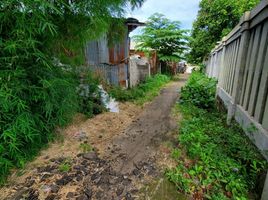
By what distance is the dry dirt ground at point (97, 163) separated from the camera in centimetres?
188

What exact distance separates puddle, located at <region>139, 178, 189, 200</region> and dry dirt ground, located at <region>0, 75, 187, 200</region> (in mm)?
24

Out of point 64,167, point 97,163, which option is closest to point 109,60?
point 97,163

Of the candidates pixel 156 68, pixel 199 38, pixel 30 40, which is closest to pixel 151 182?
pixel 30 40

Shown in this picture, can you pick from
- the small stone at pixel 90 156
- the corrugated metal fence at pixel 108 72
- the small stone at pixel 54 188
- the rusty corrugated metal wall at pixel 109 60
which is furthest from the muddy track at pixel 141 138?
the rusty corrugated metal wall at pixel 109 60

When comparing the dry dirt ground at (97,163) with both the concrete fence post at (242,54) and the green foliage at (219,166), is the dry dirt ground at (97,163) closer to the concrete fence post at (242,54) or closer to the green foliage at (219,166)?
the green foliage at (219,166)

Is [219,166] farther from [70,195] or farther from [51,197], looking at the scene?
[51,197]

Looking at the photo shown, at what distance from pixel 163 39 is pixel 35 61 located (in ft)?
36.7

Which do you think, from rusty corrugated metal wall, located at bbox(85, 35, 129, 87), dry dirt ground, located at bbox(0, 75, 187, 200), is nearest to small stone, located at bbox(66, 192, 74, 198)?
dry dirt ground, located at bbox(0, 75, 187, 200)

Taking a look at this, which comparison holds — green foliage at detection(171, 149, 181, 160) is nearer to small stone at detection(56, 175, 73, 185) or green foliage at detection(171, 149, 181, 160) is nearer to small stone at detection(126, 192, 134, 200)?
small stone at detection(126, 192, 134, 200)

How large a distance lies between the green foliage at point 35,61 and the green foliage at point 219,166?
A: 1.86m

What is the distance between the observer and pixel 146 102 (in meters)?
5.69

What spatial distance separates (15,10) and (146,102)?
4383mm

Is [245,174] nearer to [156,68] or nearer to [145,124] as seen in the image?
[145,124]

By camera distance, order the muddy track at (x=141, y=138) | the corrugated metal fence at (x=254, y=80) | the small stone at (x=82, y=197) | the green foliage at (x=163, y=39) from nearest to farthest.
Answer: the small stone at (x=82, y=197), the corrugated metal fence at (x=254, y=80), the muddy track at (x=141, y=138), the green foliage at (x=163, y=39)
